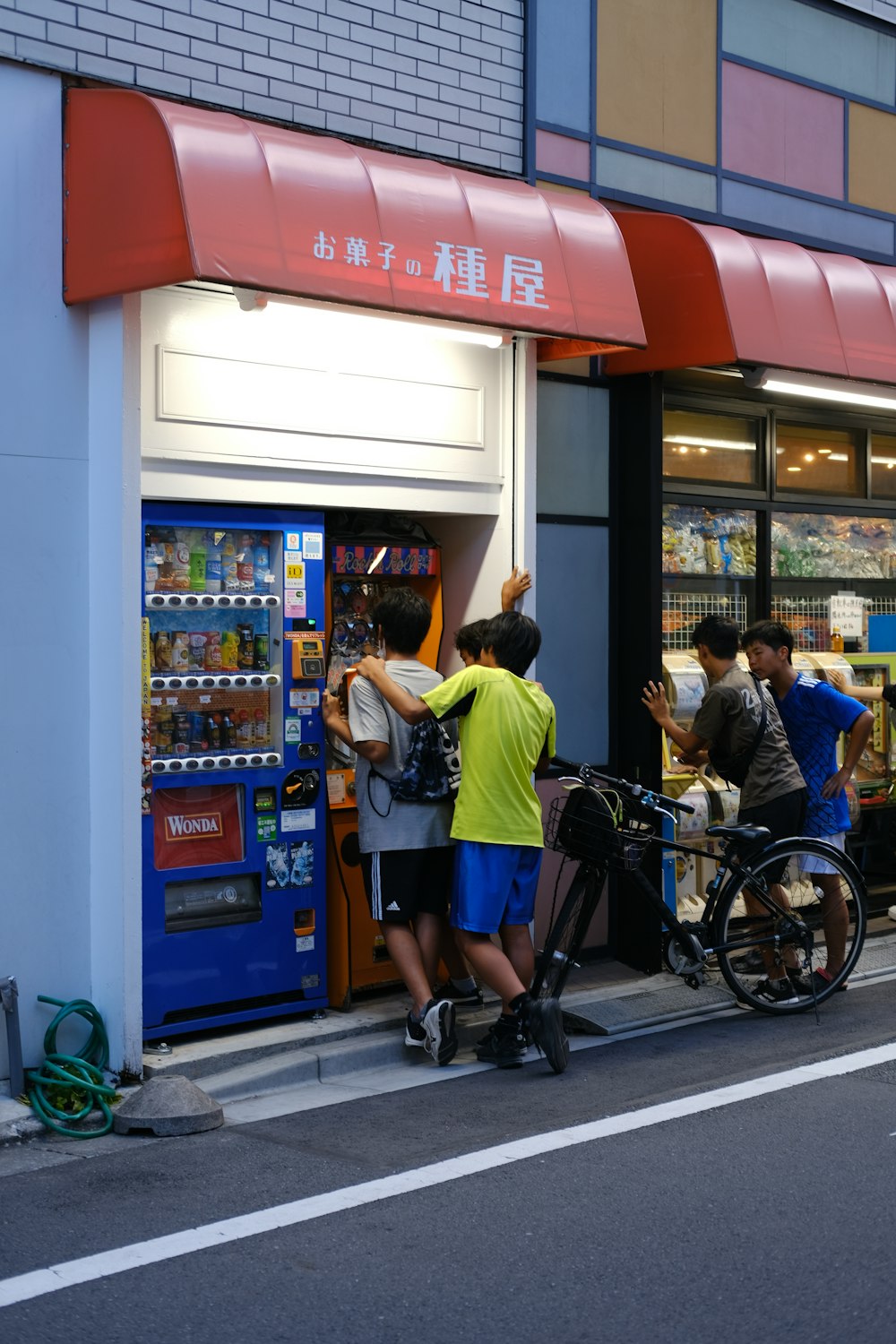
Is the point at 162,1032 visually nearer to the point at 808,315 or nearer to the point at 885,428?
the point at 808,315

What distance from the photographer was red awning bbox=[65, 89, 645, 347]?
20.0 ft

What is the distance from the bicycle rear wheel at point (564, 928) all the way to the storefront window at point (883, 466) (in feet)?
16.2

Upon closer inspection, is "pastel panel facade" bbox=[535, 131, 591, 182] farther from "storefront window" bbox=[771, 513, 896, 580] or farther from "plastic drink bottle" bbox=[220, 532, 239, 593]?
"plastic drink bottle" bbox=[220, 532, 239, 593]

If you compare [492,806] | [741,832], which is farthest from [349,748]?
[741,832]

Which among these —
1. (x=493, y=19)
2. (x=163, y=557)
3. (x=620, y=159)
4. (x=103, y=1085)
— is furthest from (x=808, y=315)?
(x=103, y=1085)

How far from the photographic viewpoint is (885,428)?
1092cm

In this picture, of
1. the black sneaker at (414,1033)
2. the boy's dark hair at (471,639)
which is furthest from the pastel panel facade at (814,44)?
the black sneaker at (414,1033)

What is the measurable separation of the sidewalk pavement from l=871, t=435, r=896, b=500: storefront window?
423 cm

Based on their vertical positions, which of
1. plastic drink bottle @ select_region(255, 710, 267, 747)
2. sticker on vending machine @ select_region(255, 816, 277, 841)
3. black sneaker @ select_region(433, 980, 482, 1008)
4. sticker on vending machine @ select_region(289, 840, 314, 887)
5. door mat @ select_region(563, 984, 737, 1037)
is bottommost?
door mat @ select_region(563, 984, 737, 1037)

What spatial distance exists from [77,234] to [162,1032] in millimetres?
3354

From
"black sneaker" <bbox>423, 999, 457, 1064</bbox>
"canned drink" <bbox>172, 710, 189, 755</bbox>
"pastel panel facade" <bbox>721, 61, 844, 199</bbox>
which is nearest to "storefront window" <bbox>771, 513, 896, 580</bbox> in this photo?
"pastel panel facade" <bbox>721, 61, 844, 199</bbox>

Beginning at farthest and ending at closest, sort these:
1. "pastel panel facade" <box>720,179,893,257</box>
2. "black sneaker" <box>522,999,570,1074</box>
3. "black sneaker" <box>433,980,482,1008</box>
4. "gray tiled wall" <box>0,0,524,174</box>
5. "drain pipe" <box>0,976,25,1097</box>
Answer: "pastel panel facade" <box>720,179,893,257</box>, "black sneaker" <box>433,980,482,1008</box>, "black sneaker" <box>522,999,570,1074</box>, "gray tiled wall" <box>0,0,524,174</box>, "drain pipe" <box>0,976,25,1097</box>

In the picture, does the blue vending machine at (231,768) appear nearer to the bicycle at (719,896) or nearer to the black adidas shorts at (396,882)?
the black adidas shorts at (396,882)

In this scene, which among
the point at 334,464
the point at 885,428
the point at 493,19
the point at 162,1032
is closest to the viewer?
the point at 162,1032
